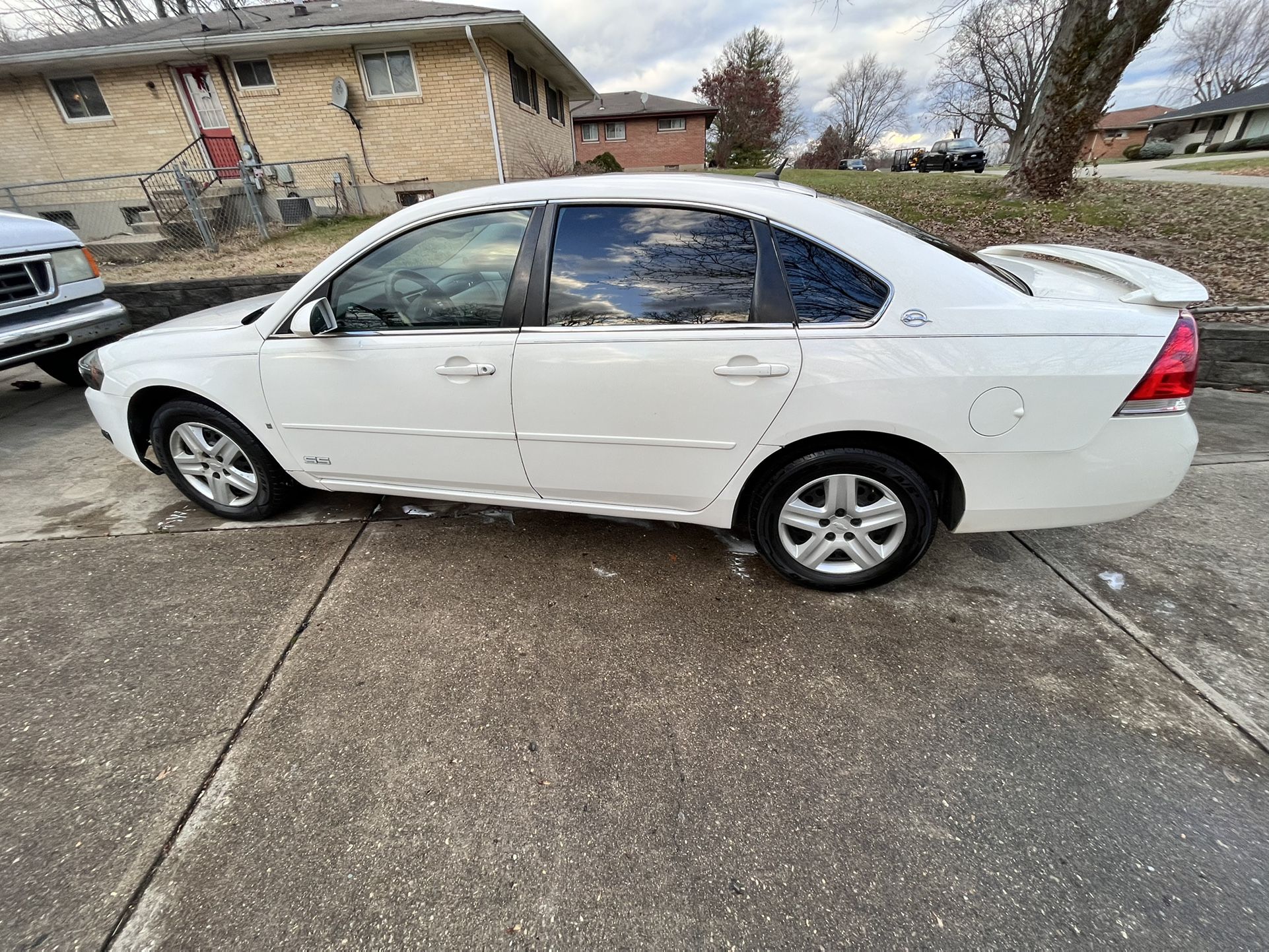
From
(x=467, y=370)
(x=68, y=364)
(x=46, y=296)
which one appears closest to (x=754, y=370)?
(x=467, y=370)

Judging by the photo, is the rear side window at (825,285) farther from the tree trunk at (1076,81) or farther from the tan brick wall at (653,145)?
the tan brick wall at (653,145)

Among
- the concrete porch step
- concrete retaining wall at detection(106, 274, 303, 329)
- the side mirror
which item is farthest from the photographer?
the concrete porch step

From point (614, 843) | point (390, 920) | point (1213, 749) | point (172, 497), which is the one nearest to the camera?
point (390, 920)

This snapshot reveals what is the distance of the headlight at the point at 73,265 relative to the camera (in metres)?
4.71

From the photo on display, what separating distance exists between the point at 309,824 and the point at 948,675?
7.29 feet

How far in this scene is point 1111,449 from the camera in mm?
2123

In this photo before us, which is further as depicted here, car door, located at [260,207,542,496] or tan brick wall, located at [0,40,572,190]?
tan brick wall, located at [0,40,572,190]

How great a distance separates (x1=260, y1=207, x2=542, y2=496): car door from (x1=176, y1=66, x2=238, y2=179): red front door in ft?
45.1

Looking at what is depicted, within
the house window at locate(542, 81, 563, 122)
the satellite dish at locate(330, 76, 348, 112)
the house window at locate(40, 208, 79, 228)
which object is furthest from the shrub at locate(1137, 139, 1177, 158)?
the house window at locate(40, 208, 79, 228)

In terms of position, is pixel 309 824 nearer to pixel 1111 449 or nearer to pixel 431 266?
pixel 431 266

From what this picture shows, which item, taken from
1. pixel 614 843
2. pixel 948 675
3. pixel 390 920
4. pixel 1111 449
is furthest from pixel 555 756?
pixel 1111 449

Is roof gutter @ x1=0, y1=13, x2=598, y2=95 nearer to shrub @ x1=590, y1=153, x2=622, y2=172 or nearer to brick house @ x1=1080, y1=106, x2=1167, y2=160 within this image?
shrub @ x1=590, y1=153, x2=622, y2=172

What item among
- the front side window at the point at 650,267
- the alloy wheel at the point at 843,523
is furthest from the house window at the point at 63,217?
the alloy wheel at the point at 843,523

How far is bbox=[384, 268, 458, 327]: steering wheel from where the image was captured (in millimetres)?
2520
